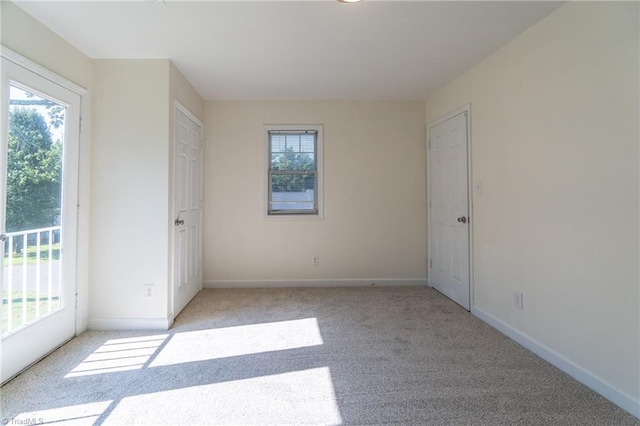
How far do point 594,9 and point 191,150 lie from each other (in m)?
3.42

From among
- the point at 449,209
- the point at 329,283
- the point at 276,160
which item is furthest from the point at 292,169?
the point at 449,209

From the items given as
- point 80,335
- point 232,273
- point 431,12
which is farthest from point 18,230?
point 431,12

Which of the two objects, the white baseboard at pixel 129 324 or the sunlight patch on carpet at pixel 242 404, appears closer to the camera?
the sunlight patch on carpet at pixel 242 404

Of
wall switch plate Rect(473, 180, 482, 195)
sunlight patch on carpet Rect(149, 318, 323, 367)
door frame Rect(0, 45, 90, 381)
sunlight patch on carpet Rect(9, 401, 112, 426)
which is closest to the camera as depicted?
sunlight patch on carpet Rect(9, 401, 112, 426)

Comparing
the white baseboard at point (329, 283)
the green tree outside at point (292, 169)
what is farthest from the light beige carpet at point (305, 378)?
the green tree outside at point (292, 169)

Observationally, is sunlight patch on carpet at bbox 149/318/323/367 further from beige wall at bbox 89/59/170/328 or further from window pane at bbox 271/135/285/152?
window pane at bbox 271/135/285/152

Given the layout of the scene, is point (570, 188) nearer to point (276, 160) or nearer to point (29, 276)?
point (276, 160)

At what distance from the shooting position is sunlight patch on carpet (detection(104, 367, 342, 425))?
151cm

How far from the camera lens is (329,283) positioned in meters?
3.84

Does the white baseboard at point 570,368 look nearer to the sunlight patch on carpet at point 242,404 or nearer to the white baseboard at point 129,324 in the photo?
the sunlight patch on carpet at point 242,404

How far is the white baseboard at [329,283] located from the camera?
381 centimetres

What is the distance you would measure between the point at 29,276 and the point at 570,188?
3.65 meters

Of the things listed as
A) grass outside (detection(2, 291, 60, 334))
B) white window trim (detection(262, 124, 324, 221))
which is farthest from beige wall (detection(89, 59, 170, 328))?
white window trim (detection(262, 124, 324, 221))

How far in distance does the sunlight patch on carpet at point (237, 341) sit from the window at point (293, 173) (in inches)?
63.7
